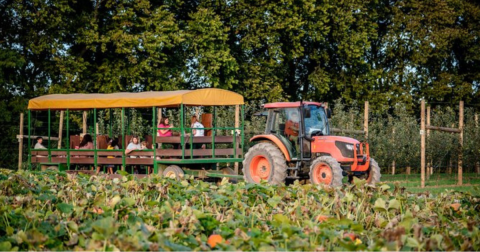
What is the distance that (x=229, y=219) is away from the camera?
539 centimetres

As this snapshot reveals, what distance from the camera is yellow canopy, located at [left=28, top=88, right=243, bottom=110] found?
16.4 metres

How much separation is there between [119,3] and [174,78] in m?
3.56

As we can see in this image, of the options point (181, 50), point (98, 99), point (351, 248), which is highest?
point (181, 50)

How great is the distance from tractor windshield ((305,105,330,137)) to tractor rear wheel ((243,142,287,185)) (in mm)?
833

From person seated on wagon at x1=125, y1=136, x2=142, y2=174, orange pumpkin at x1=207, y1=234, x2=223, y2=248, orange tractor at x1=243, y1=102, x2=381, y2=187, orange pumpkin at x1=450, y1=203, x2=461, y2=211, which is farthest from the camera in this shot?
person seated on wagon at x1=125, y1=136, x2=142, y2=174

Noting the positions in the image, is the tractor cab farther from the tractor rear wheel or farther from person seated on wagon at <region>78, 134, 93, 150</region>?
person seated on wagon at <region>78, 134, 93, 150</region>

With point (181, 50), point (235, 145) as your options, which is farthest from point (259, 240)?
point (181, 50)

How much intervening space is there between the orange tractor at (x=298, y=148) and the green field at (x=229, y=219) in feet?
24.4

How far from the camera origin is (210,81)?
90.2 feet

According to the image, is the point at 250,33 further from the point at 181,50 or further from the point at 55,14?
the point at 55,14

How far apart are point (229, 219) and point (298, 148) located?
10.3 meters

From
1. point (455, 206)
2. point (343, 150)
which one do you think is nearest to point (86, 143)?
point (343, 150)

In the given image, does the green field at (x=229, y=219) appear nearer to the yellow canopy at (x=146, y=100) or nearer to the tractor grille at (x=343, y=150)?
the tractor grille at (x=343, y=150)

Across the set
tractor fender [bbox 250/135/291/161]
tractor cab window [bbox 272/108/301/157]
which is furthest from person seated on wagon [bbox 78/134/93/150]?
tractor cab window [bbox 272/108/301/157]
